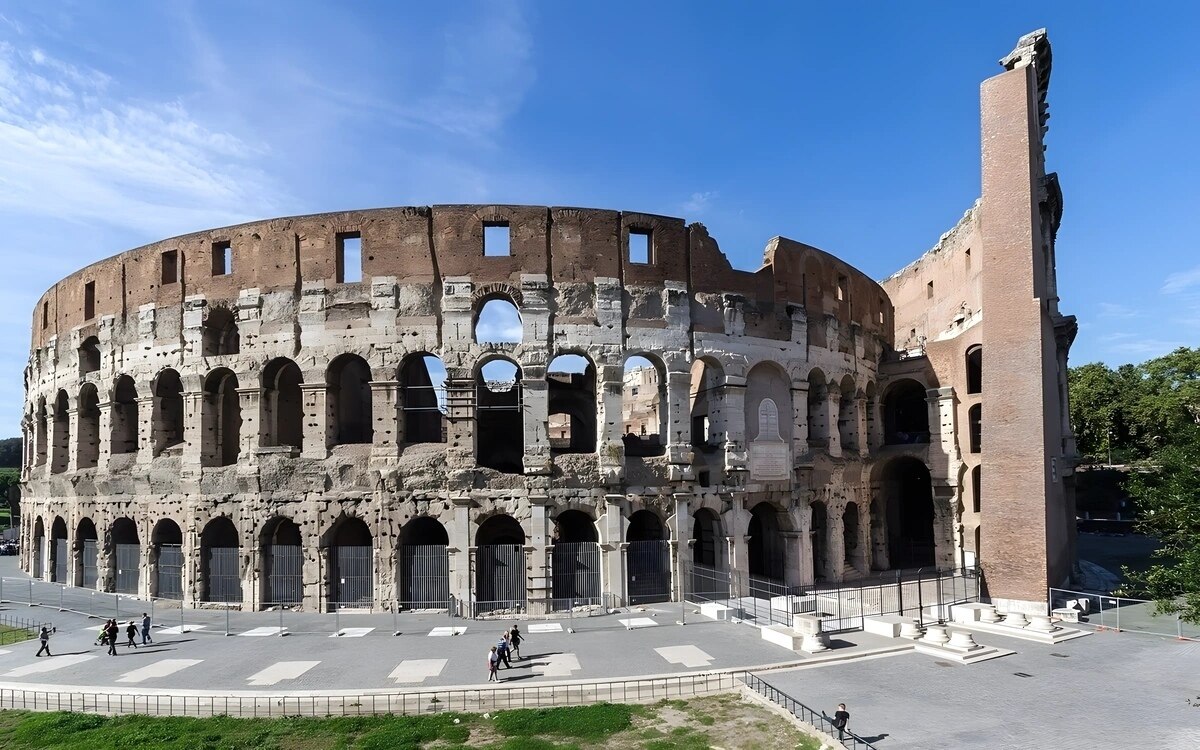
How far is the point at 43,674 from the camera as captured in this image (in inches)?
606

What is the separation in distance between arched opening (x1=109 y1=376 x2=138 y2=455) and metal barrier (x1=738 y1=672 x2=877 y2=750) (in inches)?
884

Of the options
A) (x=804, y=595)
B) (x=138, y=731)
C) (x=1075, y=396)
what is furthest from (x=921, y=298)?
(x=138, y=731)

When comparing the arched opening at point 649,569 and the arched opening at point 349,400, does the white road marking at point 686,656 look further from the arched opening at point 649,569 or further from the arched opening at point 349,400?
the arched opening at point 349,400

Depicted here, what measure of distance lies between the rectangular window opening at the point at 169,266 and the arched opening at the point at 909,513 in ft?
93.2

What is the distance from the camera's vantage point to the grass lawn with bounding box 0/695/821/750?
1138cm

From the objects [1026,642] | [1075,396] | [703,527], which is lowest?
[1026,642]

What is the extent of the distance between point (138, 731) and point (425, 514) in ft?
30.6

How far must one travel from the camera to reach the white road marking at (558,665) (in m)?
14.7

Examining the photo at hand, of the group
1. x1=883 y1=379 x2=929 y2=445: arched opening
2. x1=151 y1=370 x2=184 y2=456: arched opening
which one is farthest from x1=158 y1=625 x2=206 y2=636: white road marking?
x1=883 y1=379 x2=929 y2=445: arched opening

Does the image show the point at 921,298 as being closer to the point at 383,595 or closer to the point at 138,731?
the point at 383,595

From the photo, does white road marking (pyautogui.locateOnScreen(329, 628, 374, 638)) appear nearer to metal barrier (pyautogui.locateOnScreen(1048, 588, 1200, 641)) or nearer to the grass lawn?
the grass lawn

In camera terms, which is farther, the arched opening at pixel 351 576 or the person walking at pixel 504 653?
the arched opening at pixel 351 576

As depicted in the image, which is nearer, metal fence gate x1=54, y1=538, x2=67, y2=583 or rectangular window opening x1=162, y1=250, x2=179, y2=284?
rectangular window opening x1=162, y1=250, x2=179, y2=284


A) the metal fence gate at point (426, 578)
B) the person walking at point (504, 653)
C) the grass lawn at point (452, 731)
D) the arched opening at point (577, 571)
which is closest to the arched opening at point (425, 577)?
the metal fence gate at point (426, 578)
